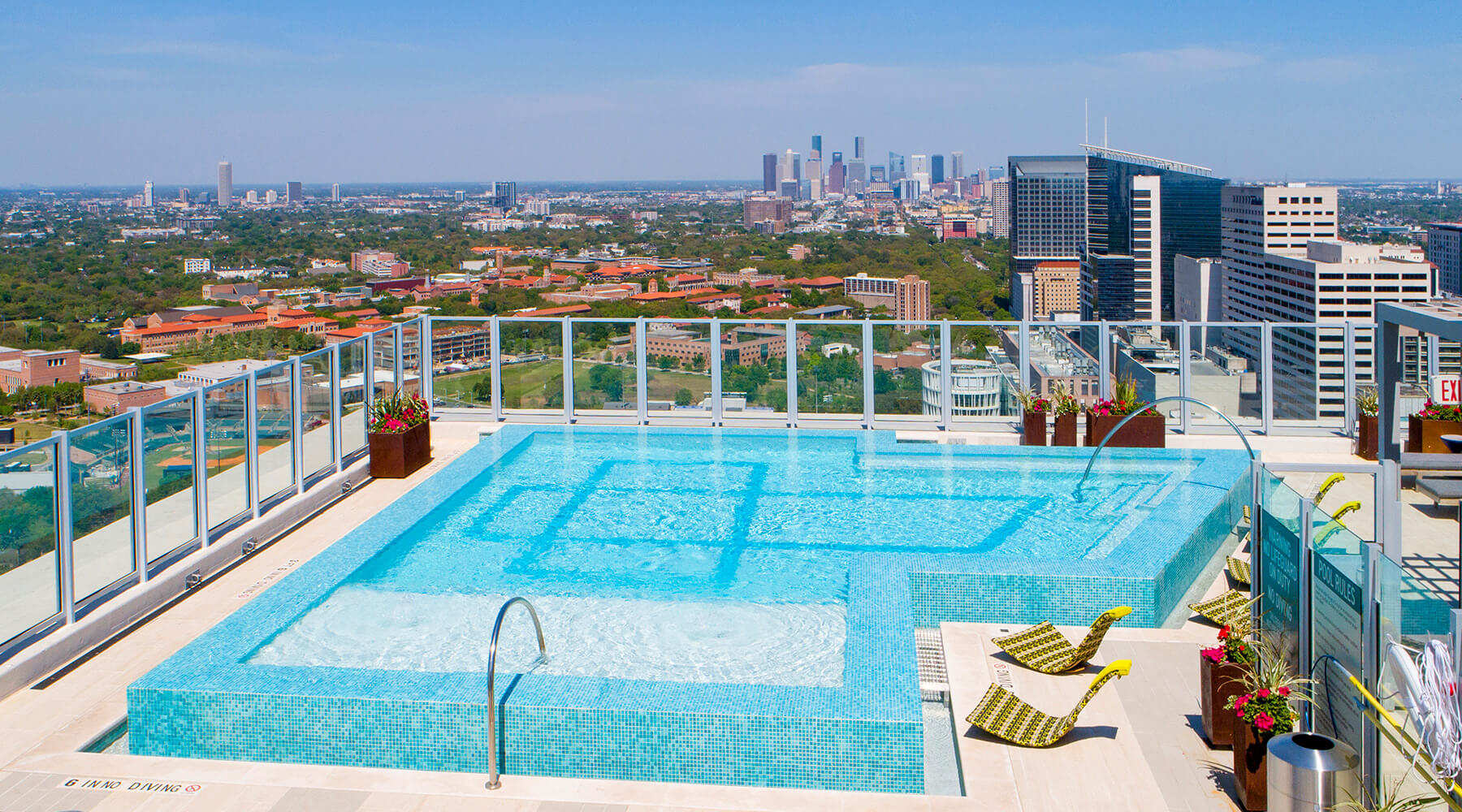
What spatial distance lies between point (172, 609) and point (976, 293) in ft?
222

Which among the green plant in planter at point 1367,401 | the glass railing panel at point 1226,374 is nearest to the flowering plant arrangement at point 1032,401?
the glass railing panel at point 1226,374

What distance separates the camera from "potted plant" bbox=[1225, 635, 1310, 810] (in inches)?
160

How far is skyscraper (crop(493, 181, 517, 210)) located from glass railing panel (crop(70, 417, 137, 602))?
127161 mm

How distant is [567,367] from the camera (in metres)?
12.3

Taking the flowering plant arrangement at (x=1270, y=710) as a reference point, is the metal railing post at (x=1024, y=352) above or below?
above

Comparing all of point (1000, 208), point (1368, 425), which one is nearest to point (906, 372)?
point (1368, 425)

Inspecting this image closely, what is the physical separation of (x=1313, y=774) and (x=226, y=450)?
6.86 m

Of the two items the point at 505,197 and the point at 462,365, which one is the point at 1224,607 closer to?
the point at 462,365

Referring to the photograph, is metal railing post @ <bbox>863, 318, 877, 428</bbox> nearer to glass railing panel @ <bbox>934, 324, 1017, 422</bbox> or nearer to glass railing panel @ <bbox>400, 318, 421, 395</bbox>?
glass railing panel @ <bbox>934, 324, 1017, 422</bbox>

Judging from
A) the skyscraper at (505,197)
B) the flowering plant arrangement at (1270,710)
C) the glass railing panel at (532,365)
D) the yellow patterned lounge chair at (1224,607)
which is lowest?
the yellow patterned lounge chair at (1224,607)

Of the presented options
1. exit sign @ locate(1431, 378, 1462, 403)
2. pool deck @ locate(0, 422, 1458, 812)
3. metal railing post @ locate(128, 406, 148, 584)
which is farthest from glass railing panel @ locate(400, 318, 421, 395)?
exit sign @ locate(1431, 378, 1462, 403)

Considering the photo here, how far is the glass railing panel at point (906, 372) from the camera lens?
11.8 metres

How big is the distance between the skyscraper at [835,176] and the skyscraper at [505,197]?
187 ft

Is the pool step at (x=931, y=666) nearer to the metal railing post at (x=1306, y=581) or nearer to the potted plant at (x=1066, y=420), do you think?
the metal railing post at (x=1306, y=581)
